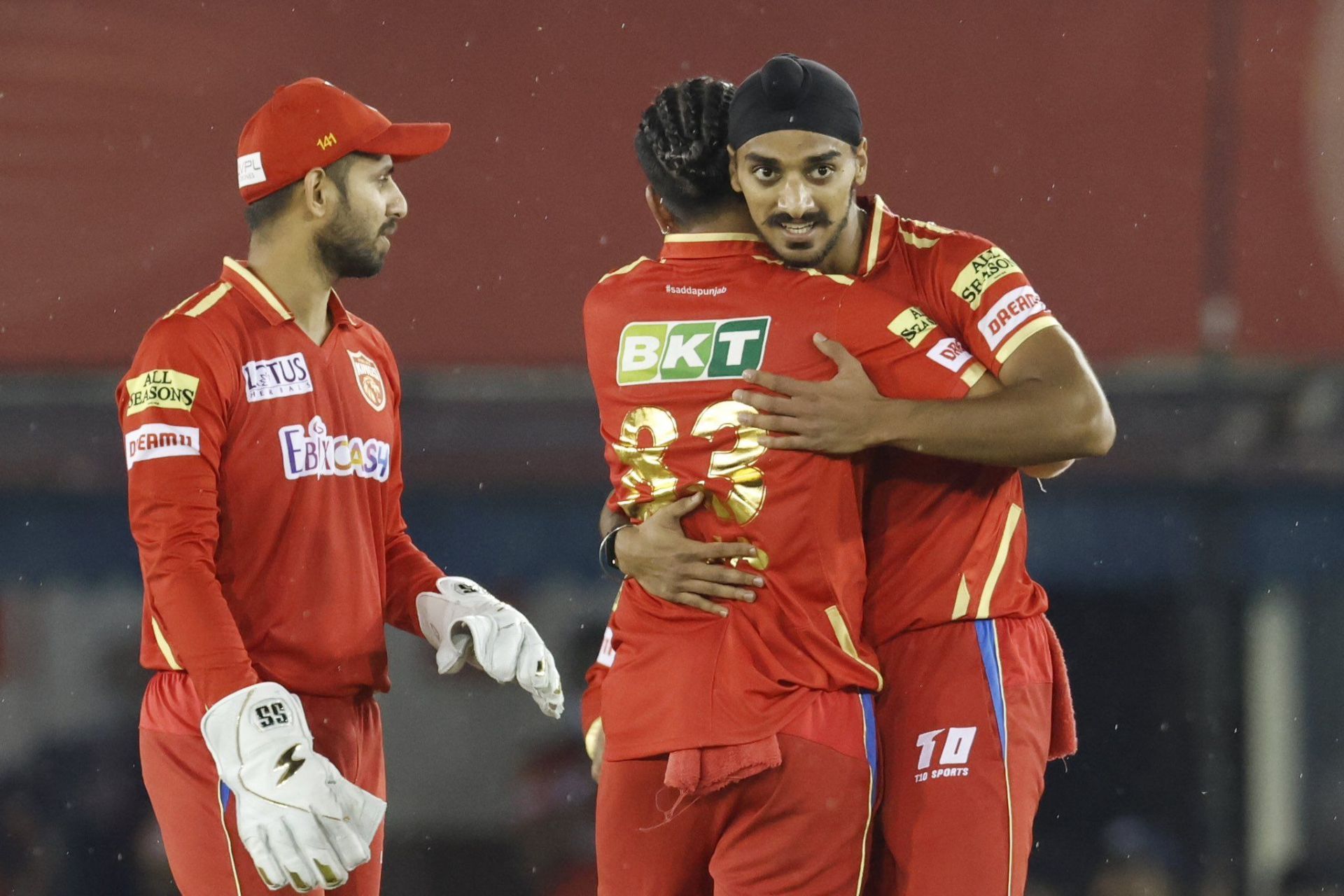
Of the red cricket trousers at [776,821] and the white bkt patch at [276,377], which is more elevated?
the white bkt patch at [276,377]

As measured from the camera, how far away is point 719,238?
2064mm

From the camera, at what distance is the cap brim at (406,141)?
2.40 m

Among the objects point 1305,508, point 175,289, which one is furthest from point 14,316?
point 1305,508

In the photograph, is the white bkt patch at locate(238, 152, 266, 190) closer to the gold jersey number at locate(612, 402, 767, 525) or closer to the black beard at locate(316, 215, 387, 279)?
the black beard at locate(316, 215, 387, 279)

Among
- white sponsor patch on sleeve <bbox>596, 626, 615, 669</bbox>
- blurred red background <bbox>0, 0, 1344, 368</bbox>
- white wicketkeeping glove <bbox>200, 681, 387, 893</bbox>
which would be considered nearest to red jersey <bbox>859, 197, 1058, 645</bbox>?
white sponsor patch on sleeve <bbox>596, 626, 615, 669</bbox>

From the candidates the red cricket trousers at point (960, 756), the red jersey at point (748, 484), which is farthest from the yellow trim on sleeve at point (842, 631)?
the red cricket trousers at point (960, 756)

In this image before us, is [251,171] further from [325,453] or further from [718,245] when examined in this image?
[718,245]

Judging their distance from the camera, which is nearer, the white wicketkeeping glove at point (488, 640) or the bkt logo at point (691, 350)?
the bkt logo at point (691, 350)

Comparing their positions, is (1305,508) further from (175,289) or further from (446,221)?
(175,289)

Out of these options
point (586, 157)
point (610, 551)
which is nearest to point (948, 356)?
point (610, 551)

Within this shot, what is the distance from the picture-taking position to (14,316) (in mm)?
6930

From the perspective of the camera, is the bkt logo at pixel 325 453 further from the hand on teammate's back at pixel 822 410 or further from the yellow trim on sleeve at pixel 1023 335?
the yellow trim on sleeve at pixel 1023 335

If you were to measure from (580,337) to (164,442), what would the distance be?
476cm

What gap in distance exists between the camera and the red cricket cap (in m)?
2.36
